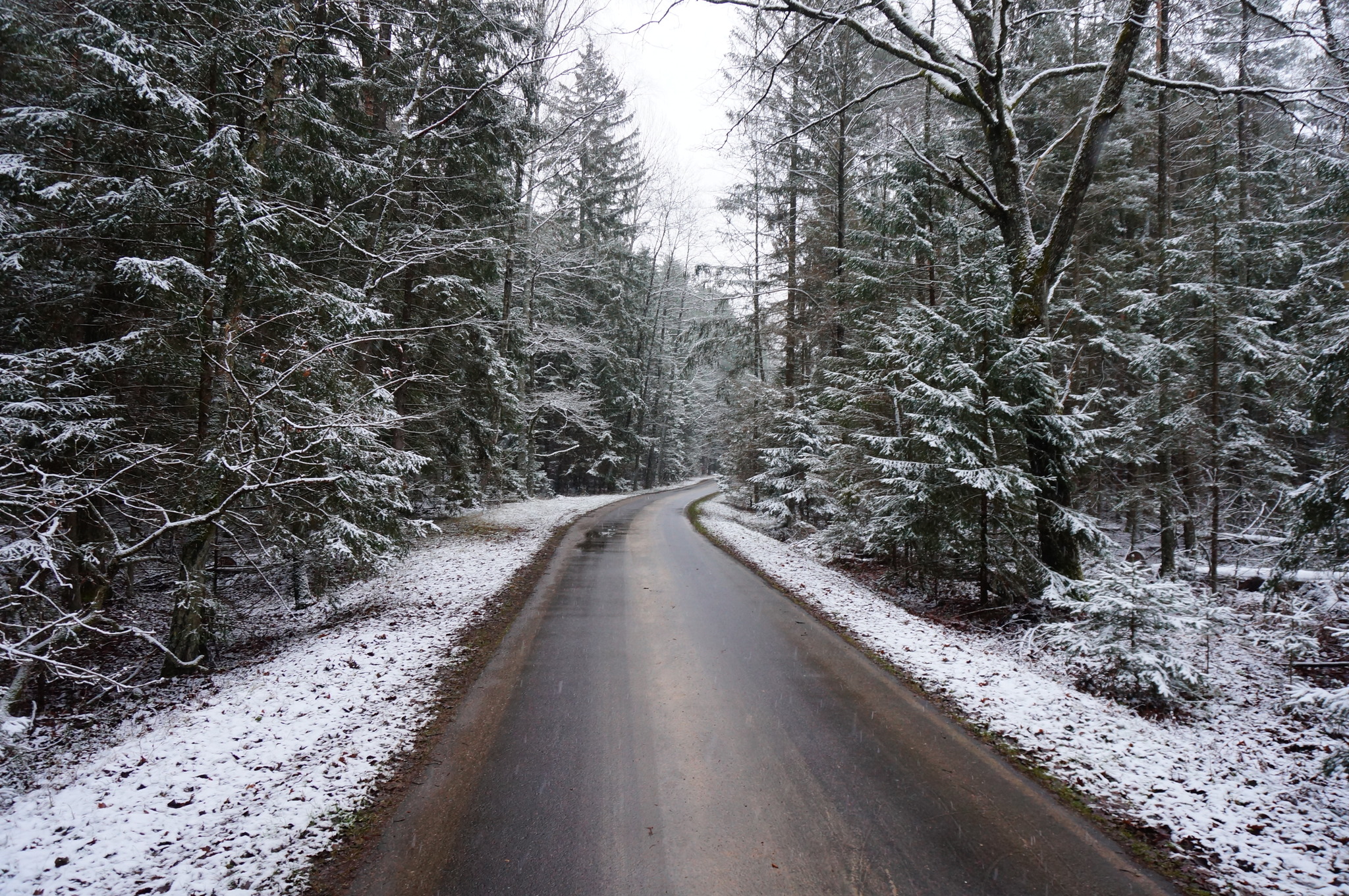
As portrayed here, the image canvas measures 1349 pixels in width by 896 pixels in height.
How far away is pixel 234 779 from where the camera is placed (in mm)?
3824

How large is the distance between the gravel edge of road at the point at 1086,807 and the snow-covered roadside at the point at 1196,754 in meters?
0.08

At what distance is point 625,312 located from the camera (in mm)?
31078

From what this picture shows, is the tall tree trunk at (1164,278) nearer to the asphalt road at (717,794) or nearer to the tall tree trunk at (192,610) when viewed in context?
the asphalt road at (717,794)

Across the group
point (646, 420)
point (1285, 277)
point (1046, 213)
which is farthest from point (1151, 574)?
point (646, 420)

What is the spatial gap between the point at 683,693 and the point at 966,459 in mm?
5106

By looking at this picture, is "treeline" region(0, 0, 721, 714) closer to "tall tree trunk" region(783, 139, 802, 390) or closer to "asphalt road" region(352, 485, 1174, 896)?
"asphalt road" region(352, 485, 1174, 896)

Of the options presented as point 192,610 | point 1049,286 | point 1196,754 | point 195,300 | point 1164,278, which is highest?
point 1164,278

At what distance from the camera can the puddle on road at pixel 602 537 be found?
13.7 m

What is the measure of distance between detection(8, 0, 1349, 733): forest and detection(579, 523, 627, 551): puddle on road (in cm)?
400

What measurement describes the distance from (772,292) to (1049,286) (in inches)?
403

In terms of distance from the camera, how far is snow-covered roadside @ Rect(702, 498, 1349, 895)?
3.15 metres

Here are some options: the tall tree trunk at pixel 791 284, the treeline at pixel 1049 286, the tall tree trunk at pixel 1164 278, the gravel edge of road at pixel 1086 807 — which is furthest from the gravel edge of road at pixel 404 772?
the tall tree trunk at pixel 1164 278

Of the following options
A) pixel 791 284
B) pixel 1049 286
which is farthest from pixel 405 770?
pixel 791 284

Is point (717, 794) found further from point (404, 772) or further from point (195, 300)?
point (195, 300)
